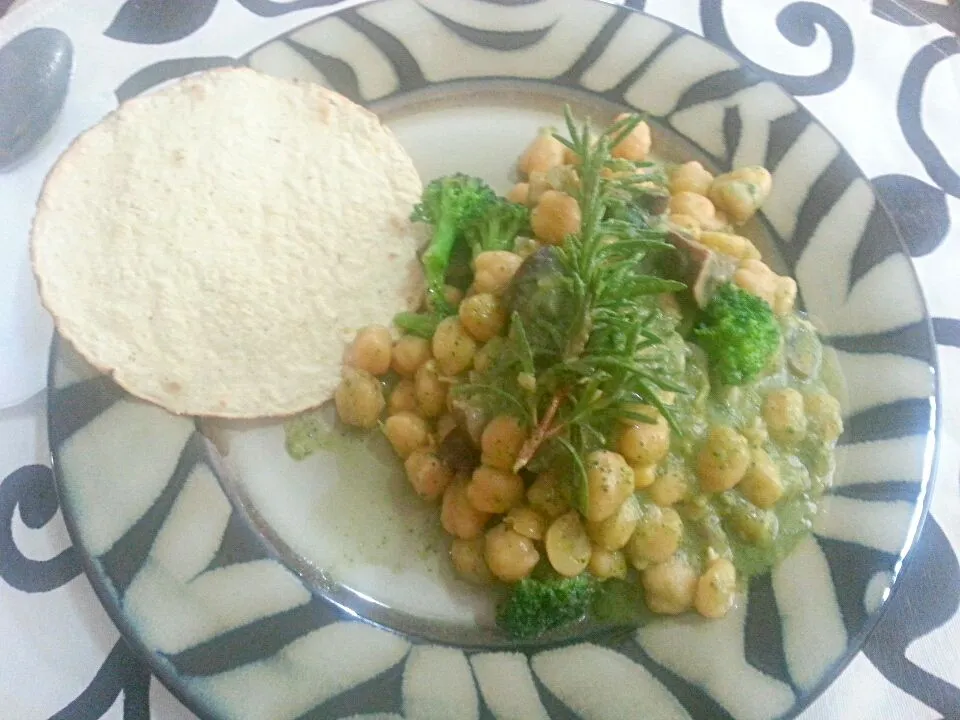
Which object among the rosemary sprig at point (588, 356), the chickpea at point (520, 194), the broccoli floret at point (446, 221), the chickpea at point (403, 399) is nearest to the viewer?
the rosemary sprig at point (588, 356)

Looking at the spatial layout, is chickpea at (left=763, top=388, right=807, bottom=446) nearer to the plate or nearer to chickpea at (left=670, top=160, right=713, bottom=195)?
the plate

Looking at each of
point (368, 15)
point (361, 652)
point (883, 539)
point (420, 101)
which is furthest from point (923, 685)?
point (368, 15)

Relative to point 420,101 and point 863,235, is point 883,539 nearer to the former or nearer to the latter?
point 863,235

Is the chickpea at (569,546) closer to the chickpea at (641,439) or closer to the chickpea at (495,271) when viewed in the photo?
the chickpea at (641,439)

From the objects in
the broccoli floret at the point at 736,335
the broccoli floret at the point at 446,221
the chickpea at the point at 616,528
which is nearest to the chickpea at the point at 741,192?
the broccoli floret at the point at 736,335

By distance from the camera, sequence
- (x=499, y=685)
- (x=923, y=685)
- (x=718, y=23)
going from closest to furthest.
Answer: (x=499, y=685) < (x=923, y=685) < (x=718, y=23)

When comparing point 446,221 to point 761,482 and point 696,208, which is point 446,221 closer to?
point 696,208

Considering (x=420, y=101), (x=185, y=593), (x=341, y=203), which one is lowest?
(x=185, y=593)

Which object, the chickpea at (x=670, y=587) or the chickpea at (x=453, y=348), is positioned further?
the chickpea at (x=453, y=348)

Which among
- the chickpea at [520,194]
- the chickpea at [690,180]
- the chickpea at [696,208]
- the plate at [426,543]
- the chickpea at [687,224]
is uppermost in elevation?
the chickpea at [690,180]
